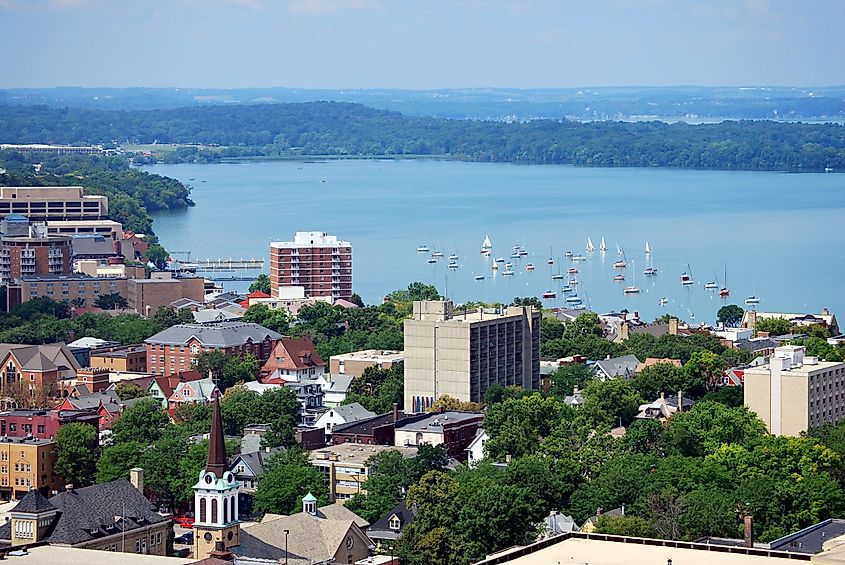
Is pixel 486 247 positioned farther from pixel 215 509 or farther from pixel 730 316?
pixel 215 509

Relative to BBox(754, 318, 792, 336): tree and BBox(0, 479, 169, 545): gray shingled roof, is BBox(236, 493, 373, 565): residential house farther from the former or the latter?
BBox(754, 318, 792, 336): tree

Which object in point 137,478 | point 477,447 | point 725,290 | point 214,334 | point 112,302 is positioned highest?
point 137,478

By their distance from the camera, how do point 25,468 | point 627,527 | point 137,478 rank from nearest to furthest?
point 627,527, point 137,478, point 25,468

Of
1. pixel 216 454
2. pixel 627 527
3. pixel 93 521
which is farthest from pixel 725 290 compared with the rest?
pixel 216 454

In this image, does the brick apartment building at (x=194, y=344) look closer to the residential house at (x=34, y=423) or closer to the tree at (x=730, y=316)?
the residential house at (x=34, y=423)

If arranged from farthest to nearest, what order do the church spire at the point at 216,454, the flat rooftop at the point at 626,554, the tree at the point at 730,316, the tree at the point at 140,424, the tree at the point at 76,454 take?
the tree at the point at 730,316, the tree at the point at 140,424, the tree at the point at 76,454, the church spire at the point at 216,454, the flat rooftop at the point at 626,554

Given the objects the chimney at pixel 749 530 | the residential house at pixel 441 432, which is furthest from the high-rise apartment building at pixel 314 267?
the chimney at pixel 749 530
